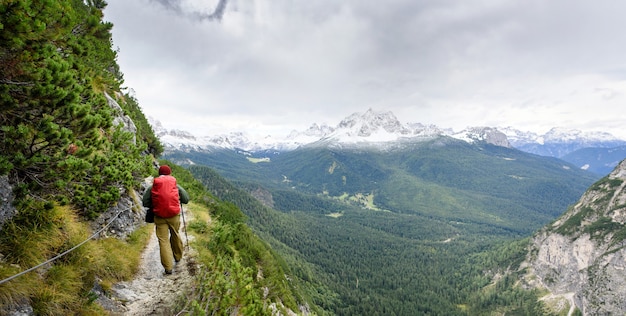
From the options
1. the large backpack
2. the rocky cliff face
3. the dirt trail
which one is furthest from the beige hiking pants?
the rocky cliff face

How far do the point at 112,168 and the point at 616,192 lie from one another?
257m

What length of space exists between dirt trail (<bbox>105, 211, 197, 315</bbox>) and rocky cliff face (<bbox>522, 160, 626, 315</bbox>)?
207952 millimetres

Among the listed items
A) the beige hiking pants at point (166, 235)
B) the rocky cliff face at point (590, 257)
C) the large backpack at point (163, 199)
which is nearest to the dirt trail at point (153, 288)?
the beige hiking pants at point (166, 235)

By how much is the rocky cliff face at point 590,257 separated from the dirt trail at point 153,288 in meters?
208

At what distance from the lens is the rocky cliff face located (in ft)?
487

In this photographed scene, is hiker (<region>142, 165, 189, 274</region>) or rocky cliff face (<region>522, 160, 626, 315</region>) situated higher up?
A: hiker (<region>142, 165, 189, 274</region>)

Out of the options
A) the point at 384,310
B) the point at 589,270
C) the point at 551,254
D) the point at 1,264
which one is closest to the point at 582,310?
the point at 589,270

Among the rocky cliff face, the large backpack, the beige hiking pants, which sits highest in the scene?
the large backpack

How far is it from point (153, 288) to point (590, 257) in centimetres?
23372

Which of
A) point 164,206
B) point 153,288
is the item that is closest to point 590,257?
point 153,288

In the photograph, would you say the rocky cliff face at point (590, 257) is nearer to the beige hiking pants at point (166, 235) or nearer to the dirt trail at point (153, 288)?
the dirt trail at point (153, 288)

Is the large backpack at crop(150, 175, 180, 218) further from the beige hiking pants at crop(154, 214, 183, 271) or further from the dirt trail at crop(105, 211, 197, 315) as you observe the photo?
the dirt trail at crop(105, 211, 197, 315)

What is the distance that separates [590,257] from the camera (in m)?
168

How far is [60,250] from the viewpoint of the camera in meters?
8.15
